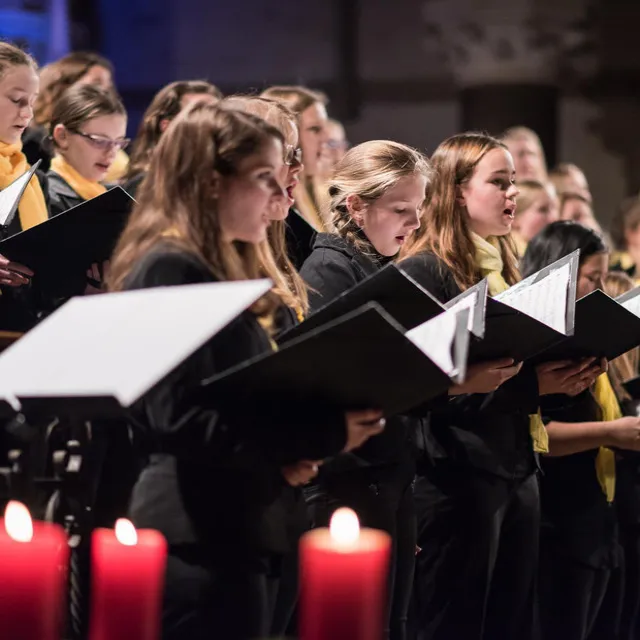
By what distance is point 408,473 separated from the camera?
2.61 metres

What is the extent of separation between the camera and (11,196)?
271cm

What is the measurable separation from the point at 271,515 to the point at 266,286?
458 mm

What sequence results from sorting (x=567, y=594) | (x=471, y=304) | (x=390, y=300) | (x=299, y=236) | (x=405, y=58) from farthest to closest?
1. (x=405, y=58)
2. (x=567, y=594)
3. (x=299, y=236)
4. (x=471, y=304)
5. (x=390, y=300)

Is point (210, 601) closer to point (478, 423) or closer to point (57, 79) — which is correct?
point (478, 423)

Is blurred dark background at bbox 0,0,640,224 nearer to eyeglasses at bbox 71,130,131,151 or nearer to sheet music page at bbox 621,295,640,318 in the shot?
eyeglasses at bbox 71,130,131,151

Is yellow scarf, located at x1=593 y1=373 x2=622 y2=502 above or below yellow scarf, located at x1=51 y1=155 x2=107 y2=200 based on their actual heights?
below

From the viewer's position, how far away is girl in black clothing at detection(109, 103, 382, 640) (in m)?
1.71

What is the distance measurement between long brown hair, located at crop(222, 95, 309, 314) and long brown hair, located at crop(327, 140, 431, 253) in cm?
14

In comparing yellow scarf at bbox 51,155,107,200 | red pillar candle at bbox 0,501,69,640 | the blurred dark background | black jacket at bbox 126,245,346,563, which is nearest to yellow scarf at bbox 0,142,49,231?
yellow scarf at bbox 51,155,107,200

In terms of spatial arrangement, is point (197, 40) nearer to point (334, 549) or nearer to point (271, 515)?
point (271, 515)

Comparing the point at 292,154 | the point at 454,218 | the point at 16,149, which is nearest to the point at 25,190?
the point at 16,149

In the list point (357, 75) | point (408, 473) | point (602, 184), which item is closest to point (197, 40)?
point (357, 75)

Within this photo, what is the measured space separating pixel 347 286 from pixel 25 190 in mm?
944

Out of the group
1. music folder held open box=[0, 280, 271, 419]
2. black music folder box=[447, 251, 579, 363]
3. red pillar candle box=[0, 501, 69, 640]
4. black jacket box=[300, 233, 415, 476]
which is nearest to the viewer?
red pillar candle box=[0, 501, 69, 640]
